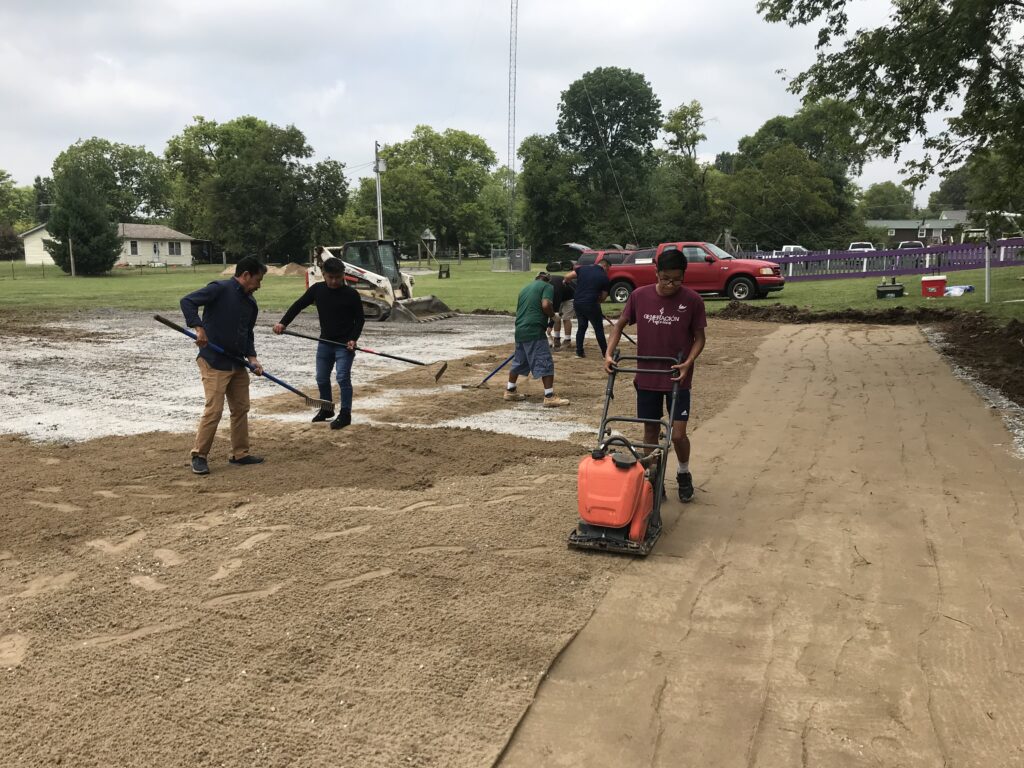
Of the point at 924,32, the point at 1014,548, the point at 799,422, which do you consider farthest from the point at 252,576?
the point at 924,32

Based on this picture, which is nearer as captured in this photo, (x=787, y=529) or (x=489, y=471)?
(x=787, y=529)

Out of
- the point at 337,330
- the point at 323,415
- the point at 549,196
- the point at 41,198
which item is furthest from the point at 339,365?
the point at 41,198

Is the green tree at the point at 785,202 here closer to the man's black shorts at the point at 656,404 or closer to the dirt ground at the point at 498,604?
the dirt ground at the point at 498,604

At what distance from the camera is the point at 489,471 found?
6609 millimetres

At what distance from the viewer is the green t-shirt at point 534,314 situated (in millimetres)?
9555

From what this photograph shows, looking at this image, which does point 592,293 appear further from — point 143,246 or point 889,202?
point 889,202

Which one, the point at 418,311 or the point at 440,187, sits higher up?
the point at 440,187

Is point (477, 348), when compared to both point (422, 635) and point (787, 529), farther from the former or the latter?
point (422, 635)

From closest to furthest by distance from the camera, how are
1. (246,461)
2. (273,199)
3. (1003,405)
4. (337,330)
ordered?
(246,461) → (337,330) → (1003,405) → (273,199)

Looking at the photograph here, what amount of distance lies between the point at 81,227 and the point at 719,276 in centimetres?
4445

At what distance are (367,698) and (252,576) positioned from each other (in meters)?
1.51

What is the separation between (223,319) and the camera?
21.7 ft

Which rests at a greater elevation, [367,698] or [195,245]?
[195,245]

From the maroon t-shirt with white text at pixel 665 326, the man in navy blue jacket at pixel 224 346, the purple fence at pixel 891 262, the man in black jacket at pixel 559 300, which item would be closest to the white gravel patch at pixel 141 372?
the man in black jacket at pixel 559 300
